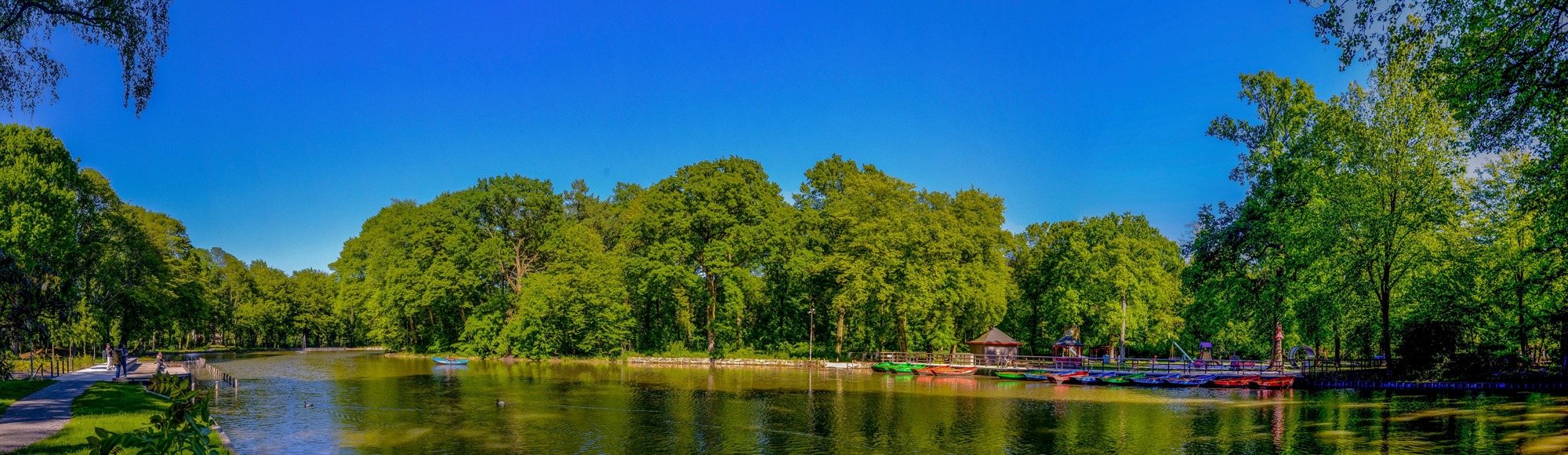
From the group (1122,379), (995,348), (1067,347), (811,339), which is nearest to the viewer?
(1122,379)

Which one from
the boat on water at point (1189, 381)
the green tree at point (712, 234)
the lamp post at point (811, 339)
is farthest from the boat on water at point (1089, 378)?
the green tree at point (712, 234)

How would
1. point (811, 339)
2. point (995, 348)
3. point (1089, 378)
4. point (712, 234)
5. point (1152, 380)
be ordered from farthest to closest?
1. point (712, 234)
2. point (811, 339)
3. point (995, 348)
4. point (1089, 378)
5. point (1152, 380)

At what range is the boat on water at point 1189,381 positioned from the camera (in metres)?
41.2

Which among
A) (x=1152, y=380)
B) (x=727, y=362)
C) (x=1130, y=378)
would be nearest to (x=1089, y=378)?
(x=1130, y=378)

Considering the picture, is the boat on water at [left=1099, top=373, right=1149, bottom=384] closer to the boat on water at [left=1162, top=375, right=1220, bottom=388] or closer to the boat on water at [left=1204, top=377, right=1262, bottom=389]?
the boat on water at [left=1162, top=375, right=1220, bottom=388]

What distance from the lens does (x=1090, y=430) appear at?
2406 cm

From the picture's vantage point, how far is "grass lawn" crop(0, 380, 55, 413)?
2077 centimetres

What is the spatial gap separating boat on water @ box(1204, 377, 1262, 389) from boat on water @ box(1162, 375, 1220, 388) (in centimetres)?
33

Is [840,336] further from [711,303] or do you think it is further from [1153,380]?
[1153,380]

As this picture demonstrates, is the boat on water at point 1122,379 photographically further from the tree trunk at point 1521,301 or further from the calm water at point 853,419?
the tree trunk at point 1521,301

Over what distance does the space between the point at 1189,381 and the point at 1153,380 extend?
5.55ft

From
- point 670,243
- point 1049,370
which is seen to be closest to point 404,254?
point 670,243

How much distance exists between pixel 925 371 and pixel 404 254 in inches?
1797

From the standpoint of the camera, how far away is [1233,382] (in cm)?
4034
